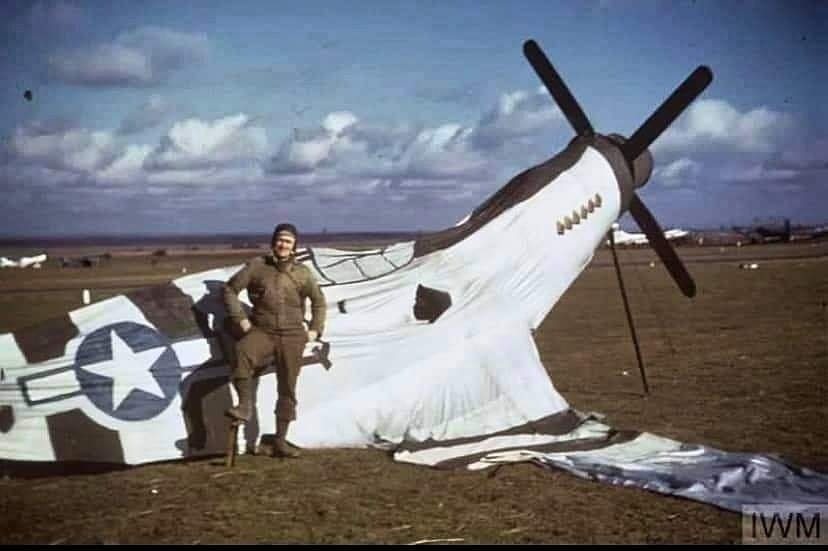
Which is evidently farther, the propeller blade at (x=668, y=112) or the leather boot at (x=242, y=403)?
the propeller blade at (x=668, y=112)

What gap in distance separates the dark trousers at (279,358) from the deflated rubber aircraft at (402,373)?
0.24 m

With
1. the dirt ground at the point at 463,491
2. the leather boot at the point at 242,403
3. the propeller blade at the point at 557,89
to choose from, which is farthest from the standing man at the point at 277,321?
the propeller blade at the point at 557,89

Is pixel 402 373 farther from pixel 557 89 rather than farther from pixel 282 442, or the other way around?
pixel 557 89

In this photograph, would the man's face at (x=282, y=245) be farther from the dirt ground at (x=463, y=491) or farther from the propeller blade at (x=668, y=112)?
the propeller blade at (x=668, y=112)

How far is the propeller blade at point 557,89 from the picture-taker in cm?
1121

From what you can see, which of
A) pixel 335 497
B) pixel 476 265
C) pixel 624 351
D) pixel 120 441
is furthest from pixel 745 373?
pixel 120 441

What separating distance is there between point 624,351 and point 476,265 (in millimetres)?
5295

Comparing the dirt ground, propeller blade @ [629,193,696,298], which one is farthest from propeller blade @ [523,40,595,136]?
the dirt ground

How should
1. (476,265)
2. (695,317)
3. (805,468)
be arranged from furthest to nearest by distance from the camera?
(695,317)
(476,265)
(805,468)

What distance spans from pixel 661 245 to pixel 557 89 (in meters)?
2.24

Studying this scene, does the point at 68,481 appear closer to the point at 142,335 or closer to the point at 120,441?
the point at 120,441

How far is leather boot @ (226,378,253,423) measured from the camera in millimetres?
6945

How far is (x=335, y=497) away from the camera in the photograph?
20.8 ft

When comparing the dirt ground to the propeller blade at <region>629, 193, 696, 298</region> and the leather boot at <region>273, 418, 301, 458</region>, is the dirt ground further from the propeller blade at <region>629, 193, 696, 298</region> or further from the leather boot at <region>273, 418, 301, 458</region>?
the propeller blade at <region>629, 193, 696, 298</region>
